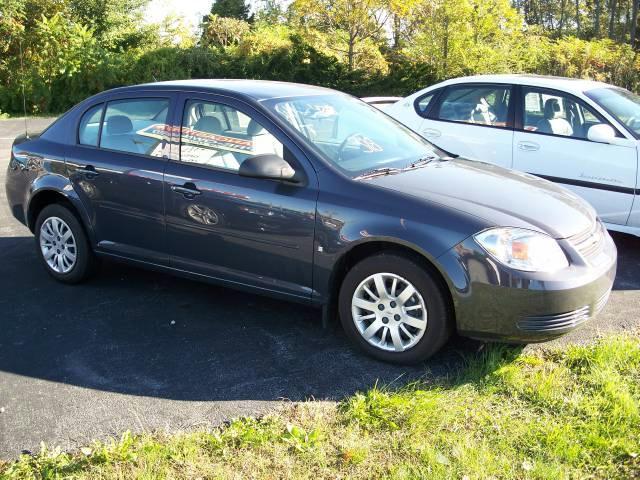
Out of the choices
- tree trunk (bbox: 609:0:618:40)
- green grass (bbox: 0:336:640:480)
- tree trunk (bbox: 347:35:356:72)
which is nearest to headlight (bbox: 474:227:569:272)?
green grass (bbox: 0:336:640:480)

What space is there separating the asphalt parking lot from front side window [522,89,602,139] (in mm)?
1629

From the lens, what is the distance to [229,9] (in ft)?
124

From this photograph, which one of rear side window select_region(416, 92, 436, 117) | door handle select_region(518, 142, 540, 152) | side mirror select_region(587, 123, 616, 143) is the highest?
rear side window select_region(416, 92, 436, 117)

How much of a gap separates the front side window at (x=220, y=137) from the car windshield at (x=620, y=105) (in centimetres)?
374

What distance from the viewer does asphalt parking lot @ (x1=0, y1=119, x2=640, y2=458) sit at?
3.58m

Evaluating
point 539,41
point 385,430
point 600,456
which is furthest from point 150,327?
point 539,41

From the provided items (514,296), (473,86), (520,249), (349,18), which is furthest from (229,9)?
(514,296)

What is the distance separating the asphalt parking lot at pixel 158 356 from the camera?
11.7ft

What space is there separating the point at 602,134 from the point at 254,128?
3.53 metres

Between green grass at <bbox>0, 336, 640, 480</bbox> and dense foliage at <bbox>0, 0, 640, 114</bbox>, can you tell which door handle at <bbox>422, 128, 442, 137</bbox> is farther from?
dense foliage at <bbox>0, 0, 640, 114</bbox>

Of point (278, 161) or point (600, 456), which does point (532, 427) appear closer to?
point (600, 456)

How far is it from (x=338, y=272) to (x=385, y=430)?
1.17 meters

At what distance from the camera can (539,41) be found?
20.5 meters

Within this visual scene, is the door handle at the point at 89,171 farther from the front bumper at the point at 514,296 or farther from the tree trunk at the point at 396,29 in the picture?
the tree trunk at the point at 396,29
